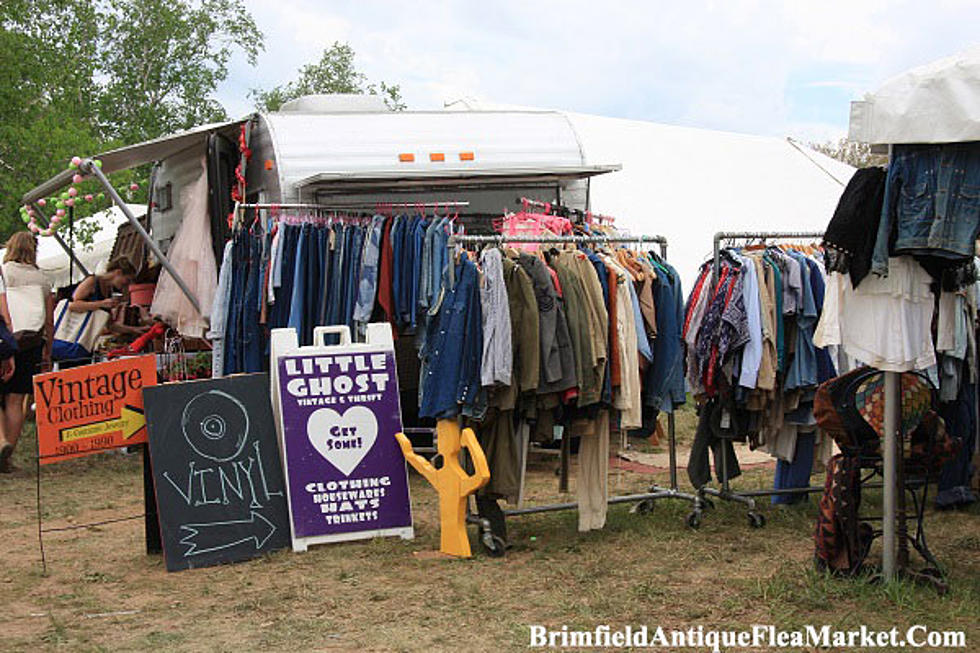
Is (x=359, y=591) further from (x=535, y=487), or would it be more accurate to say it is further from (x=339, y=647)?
(x=535, y=487)

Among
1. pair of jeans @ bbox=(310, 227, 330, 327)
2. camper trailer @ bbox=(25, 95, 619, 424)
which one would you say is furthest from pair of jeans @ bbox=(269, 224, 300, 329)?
camper trailer @ bbox=(25, 95, 619, 424)

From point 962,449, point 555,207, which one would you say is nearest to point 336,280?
point 555,207

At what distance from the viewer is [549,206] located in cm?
969

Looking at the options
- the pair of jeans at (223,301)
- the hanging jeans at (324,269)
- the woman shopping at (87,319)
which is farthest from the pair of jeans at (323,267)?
the woman shopping at (87,319)

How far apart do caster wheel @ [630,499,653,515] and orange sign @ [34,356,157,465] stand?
3.05m

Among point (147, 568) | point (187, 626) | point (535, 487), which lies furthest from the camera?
point (535, 487)

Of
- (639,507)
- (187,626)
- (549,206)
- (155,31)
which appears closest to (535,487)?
(639,507)

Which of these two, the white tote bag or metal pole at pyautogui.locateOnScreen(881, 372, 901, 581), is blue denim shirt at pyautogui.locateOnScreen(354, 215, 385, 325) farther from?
metal pole at pyautogui.locateOnScreen(881, 372, 901, 581)

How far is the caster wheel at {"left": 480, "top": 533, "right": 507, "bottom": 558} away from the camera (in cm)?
642

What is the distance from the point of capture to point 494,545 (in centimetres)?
643

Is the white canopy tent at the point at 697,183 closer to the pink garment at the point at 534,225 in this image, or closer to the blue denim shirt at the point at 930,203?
the pink garment at the point at 534,225

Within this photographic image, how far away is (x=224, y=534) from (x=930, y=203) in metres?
3.89

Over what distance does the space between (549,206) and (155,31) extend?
2566cm

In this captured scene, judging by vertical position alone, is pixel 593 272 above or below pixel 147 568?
above
